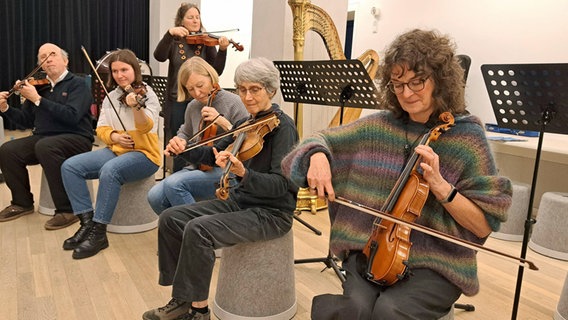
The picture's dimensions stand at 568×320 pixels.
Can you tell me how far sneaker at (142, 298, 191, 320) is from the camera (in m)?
1.83

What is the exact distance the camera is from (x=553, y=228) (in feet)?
9.55

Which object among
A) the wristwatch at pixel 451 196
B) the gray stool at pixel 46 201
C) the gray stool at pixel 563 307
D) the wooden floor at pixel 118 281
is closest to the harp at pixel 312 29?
the wooden floor at pixel 118 281

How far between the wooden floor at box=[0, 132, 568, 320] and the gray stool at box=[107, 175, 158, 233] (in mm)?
61

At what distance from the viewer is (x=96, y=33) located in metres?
7.33

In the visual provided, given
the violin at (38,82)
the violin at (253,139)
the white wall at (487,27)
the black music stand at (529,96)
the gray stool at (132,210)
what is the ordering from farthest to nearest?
the white wall at (487,27) < the violin at (38,82) < the gray stool at (132,210) < the violin at (253,139) < the black music stand at (529,96)

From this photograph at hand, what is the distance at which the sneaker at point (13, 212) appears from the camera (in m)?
3.03

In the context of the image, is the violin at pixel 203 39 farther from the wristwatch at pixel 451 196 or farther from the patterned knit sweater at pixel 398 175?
the wristwatch at pixel 451 196

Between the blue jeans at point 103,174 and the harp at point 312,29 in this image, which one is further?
the harp at point 312,29

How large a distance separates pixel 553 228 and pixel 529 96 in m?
1.55

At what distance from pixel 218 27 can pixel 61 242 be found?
4794 mm

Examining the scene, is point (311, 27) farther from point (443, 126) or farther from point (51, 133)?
point (443, 126)

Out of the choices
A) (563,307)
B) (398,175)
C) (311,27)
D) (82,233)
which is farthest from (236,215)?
(311,27)

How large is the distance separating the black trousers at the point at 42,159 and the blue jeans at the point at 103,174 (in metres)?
0.20

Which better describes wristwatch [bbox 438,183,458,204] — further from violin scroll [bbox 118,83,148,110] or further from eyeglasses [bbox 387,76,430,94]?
violin scroll [bbox 118,83,148,110]
